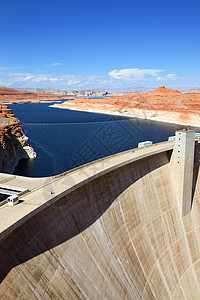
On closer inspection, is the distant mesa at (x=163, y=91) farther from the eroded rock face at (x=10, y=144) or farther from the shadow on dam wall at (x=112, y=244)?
the shadow on dam wall at (x=112, y=244)

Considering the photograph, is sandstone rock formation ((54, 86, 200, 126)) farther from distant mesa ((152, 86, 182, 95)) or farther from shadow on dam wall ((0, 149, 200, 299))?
shadow on dam wall ((0, 149, 200, 299))

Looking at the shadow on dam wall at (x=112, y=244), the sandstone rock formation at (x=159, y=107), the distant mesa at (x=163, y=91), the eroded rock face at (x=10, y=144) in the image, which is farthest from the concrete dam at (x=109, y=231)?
the distant mesa at (x=163, y=91)

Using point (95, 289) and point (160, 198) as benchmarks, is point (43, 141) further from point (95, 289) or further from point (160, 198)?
point (95, 289)

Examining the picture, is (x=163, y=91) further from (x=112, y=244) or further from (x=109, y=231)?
(x=112, y=244)

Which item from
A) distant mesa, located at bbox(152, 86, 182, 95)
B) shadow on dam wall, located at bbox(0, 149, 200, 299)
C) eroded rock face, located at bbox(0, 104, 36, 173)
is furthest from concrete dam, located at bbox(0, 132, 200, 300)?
distant mesa, located at bbox(152, 86, 182, 95)

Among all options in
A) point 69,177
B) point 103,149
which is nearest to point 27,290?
point 69,177

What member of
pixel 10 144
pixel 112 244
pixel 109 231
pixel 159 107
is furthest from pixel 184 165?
pixel 159 107
